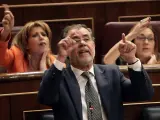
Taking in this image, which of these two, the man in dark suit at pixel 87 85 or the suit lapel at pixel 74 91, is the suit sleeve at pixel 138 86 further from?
the suit lapel at pixel 74 91

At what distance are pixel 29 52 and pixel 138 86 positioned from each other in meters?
0.46

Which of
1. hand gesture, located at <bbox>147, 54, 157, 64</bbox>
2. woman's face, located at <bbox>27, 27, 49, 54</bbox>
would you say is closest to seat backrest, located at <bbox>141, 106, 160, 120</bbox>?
hand gesture, located at <bbox>147, 54, 157, 64</bbox>

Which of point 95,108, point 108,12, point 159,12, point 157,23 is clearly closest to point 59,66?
point 95,108

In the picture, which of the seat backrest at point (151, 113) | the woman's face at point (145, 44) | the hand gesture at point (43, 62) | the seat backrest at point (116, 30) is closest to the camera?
the seat backrest at point (151, 113)

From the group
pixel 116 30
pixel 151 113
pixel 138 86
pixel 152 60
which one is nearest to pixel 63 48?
pixel 138 86

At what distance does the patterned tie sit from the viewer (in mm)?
872

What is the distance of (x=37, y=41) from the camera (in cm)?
123

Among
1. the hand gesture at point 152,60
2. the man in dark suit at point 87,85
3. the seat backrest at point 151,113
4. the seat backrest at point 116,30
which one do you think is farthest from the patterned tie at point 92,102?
the seat backrest at point 116,30

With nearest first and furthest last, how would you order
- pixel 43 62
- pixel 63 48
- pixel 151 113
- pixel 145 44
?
pixel 63 48 < pixel 151 113 < pixel 43 62 < pixel 145 44

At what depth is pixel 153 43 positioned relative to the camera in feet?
4.39

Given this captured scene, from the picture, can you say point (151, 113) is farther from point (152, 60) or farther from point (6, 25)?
point (6, 25)

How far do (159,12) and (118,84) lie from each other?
0.92 meters

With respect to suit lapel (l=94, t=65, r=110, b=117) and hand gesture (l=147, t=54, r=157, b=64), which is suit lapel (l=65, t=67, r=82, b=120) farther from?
hand gesture (l=147, t=54, r=157, b=64)

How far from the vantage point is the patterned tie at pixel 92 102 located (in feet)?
2.86
